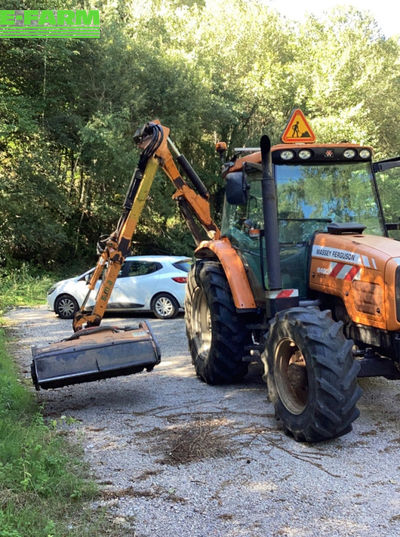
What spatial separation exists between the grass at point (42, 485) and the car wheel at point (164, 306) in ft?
25.9

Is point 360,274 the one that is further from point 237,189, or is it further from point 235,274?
point 235,274

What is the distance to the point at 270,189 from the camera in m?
5.87

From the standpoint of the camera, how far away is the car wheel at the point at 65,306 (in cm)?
1453

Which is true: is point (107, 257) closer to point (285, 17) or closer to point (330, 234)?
point (330, 234)

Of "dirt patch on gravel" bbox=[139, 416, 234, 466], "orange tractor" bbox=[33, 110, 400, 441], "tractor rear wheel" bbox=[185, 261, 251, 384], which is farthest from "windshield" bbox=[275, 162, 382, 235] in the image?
"dirt patch on gravel" bbox=[139, 416, 234, 466]

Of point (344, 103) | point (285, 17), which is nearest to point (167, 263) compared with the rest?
point (344, 103)

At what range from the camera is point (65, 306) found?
14.6 meters

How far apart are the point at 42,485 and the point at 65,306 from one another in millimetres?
10737

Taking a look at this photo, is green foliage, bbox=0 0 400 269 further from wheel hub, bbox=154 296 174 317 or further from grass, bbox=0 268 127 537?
grass, bbox=0 268 127 537

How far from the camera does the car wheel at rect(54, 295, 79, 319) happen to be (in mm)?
14531

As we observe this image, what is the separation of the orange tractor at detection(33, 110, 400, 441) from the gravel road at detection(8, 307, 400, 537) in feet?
1.16

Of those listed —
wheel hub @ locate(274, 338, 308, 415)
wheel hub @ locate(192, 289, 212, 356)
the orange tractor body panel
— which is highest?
the orange tractor body panel

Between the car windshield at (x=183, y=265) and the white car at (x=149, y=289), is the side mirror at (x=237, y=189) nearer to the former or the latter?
the white car at (x=149, y=289)

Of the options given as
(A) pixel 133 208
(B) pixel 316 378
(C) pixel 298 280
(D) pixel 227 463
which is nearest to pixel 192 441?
(D) pixel 227 463
